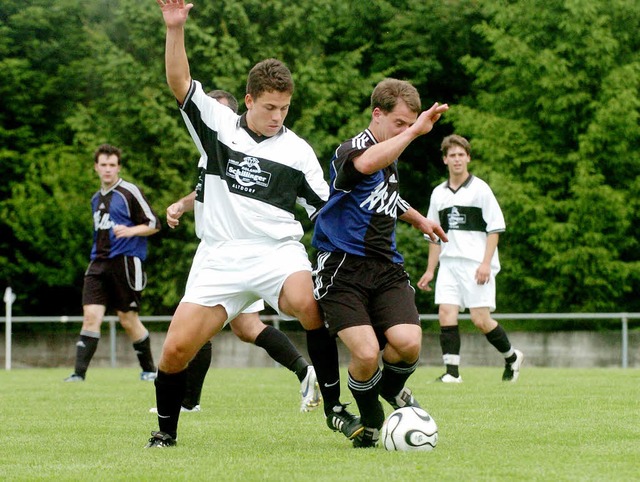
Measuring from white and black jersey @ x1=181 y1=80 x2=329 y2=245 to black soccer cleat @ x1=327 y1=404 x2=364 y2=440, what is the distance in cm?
100

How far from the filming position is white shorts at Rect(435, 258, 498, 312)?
12305 mm

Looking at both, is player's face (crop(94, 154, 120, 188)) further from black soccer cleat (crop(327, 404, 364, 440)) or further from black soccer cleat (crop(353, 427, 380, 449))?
black soccer cleat (crop(353, 427, 380, 449))

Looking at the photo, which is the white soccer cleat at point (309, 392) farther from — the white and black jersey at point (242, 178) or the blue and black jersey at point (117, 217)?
the blue and black jersey at point (117, 217)

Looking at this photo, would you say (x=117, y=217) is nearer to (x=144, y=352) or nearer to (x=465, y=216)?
(x=144, y=352)

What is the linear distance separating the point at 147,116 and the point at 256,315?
17.9 metres

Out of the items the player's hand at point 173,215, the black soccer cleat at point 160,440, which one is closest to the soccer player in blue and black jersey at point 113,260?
the player's hand at point 173,215

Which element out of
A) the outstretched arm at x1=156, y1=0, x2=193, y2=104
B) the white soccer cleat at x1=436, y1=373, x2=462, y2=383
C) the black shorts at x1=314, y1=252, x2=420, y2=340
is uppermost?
the outstretched arm at x1=156, y1=0, x2=193, y2=104

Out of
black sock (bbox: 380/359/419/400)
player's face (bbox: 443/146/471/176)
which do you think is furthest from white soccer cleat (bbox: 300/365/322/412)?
player's face (bbox: 443/146/471/176)

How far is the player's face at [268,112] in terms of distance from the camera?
651cm

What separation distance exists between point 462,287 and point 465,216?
73cm

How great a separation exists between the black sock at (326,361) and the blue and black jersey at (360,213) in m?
0.52

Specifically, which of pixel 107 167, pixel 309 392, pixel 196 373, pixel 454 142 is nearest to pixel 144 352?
pixel 107 167

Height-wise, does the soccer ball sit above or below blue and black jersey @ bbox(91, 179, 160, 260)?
below

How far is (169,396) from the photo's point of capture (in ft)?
21.3
